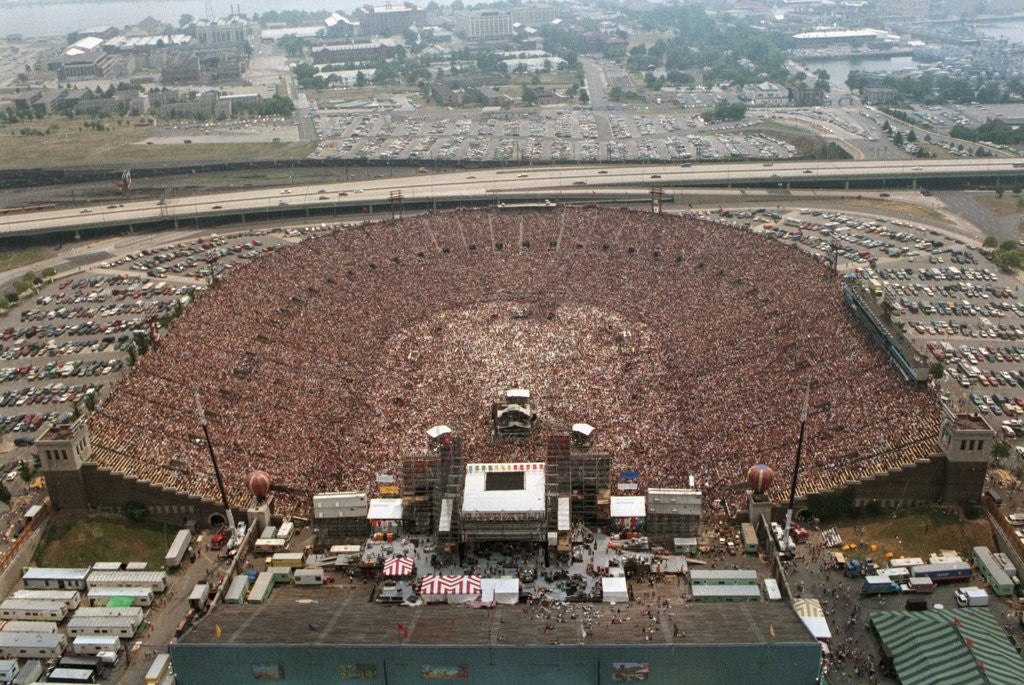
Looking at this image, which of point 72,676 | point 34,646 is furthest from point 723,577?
point 34,646

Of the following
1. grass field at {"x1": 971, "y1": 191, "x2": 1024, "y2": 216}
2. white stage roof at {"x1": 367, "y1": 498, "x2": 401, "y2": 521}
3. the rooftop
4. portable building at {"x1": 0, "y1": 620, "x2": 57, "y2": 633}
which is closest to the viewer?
the rooftop

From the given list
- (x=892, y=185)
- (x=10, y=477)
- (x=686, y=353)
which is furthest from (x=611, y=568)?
(x=892, y=185)

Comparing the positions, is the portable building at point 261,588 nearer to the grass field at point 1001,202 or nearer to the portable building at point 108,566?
the portable building at point 108,566

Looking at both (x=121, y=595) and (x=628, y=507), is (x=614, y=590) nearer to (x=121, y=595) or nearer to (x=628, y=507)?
(x=628, y=507)

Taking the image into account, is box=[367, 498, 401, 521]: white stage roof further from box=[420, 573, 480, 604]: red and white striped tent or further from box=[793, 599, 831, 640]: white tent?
box=[793, 599, 831, 640]: white tent

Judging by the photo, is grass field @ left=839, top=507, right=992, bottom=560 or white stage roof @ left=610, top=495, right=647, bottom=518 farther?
grass field @ left=839, top=507, right=992, bottom=560

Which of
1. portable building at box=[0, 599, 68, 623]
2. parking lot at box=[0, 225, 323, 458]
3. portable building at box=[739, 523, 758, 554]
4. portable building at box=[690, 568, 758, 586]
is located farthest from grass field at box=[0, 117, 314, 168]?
portable building at box=[690, 568, 758, 586]

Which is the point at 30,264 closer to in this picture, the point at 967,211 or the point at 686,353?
the point at 686,353
